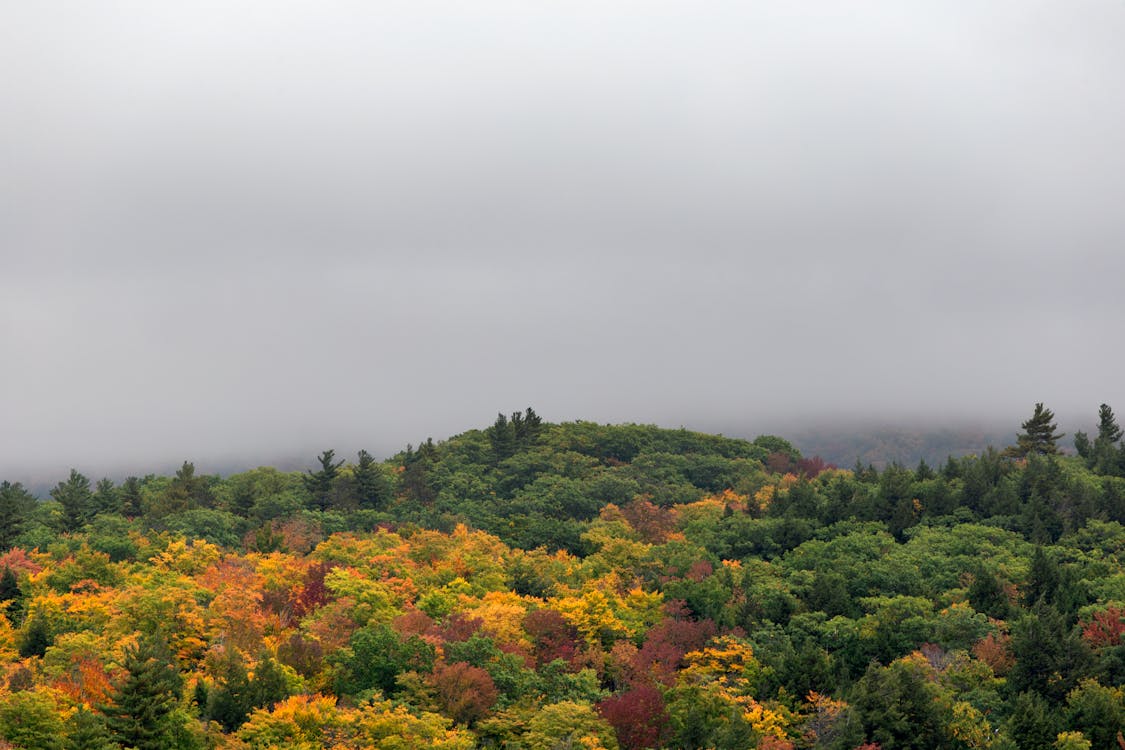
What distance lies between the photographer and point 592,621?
87688 millimetres

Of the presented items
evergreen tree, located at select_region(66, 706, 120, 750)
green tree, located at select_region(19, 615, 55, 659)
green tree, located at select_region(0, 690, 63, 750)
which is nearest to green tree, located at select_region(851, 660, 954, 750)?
evergreen tree, located at select_region(66, 706, 120, 750)

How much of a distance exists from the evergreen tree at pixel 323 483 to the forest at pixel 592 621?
643 centimetres

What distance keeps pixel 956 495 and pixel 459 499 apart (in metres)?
62.0

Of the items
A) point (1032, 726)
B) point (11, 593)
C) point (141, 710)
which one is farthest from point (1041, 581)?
point (11, 593)

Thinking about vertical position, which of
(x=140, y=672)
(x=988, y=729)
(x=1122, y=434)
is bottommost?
(x=988, y=729)

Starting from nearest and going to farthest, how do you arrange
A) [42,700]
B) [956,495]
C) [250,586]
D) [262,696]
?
1. [42,700]
2. [262,696]
3. [250,586]
4. [956,495]

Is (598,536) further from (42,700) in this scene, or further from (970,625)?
(42,700)

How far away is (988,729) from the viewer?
230ft

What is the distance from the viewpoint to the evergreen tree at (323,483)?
143250mm

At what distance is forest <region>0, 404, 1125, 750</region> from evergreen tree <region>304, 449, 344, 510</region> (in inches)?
253

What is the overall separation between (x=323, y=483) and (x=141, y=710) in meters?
81.6

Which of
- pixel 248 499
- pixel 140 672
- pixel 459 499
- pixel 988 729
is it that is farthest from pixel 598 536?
pixel 140 672

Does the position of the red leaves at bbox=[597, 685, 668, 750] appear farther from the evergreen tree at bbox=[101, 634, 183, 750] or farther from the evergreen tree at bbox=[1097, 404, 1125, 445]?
the evergreen tree at bbox=[1097, 404, 1125, 445]

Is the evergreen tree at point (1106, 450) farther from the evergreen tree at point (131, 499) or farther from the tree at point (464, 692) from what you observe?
the evergreen tree at point (131, 499)
